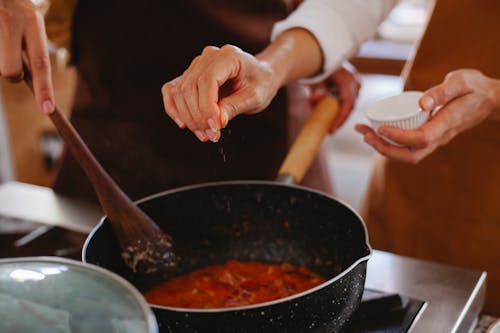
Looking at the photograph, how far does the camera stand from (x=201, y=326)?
0.80 metres

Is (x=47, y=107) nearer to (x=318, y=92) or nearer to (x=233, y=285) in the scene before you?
(x=233, y=285)

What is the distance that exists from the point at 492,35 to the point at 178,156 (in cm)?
74

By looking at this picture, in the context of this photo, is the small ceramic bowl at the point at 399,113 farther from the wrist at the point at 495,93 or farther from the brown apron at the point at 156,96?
the brown apron at the point at 156,96

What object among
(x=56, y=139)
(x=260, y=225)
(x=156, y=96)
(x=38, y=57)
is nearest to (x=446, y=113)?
(x=260, y=225)

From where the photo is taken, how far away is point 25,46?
107cm

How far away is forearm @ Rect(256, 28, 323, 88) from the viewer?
3.99 feet

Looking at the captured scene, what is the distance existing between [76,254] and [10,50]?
0.43 meters

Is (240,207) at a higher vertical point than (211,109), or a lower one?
lower

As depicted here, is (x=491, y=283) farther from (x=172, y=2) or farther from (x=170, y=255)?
(x=172, y=2)

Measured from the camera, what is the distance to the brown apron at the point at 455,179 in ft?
4.52

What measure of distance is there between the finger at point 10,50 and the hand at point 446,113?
57cm

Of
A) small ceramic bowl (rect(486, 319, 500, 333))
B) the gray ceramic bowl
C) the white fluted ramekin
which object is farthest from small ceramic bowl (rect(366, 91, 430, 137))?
the gray ceramic bowl

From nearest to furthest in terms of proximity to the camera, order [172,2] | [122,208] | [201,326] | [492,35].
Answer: [201,326] → [122,208] → [492,35] → [172,2]

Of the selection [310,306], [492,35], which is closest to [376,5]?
[492,35]
